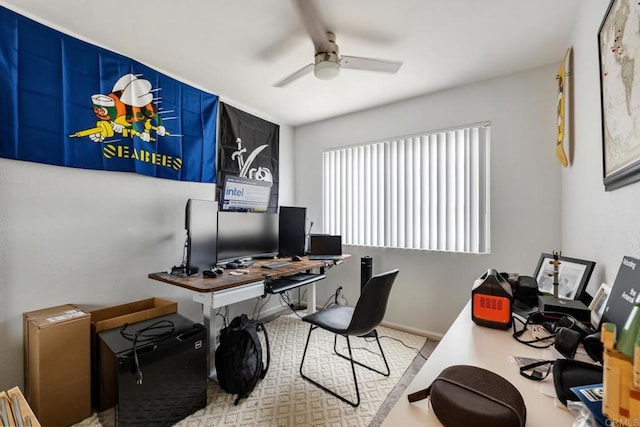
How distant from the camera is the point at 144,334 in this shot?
1.63m

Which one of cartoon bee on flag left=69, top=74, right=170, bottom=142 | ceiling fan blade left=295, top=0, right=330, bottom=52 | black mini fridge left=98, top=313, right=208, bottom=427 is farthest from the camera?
cartoon bee on flag left=69, top=74, right=170, bottom=142

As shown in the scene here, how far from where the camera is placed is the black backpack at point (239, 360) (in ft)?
5.85

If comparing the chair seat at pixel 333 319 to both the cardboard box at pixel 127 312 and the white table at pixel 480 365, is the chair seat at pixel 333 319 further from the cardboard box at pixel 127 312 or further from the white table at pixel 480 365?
the cardboard box at pixel 127 312

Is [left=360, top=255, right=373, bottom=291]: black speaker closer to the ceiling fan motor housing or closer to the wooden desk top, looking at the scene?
the wooden desk top

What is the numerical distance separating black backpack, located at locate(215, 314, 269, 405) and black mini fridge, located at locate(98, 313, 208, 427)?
0.15 metres

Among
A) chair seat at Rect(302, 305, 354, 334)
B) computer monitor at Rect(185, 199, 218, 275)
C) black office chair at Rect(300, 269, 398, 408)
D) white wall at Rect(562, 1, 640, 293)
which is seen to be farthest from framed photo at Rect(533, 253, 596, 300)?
computer monitor at Rect(185, 199, 218, 275)

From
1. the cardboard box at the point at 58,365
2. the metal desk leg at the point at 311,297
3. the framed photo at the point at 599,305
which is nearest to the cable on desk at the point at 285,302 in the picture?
the metal desk leg at the point at 311,297

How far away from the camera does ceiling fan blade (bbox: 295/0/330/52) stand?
60.7 inches

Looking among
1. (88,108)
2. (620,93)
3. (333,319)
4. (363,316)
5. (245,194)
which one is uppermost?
(88,108)

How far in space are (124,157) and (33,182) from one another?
0.54m

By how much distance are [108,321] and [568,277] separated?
2.70m

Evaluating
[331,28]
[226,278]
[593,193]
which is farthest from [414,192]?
[226,278]

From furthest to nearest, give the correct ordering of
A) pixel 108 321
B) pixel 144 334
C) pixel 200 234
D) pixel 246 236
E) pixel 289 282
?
pixel 246 236
pixel 289 282
pixel 200 234
pixel 108 321
pixel 144 334

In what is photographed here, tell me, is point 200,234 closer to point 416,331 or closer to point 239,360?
point 239,360
